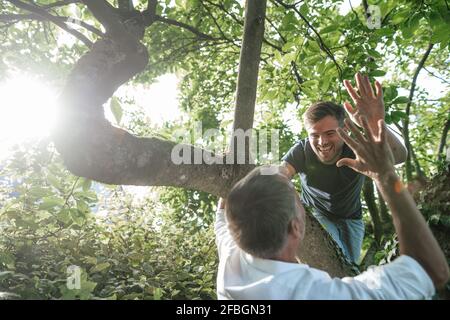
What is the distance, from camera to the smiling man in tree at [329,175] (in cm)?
305

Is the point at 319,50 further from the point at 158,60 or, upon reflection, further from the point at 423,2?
the point at 158,60

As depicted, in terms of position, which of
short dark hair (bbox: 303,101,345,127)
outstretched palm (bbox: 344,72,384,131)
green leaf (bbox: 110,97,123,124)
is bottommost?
outstretched palm (bbox: 344,72,384,131)

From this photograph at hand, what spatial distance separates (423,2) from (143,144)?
222 cm

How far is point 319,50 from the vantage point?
3383mm

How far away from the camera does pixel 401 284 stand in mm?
1252

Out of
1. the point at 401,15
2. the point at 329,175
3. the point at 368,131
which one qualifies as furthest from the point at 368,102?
the point at 329,175

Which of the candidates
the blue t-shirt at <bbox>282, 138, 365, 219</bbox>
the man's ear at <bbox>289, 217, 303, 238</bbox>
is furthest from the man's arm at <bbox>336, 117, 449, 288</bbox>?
the blue t-shirt at <bbox>282, 138, 365, 219</bbox>

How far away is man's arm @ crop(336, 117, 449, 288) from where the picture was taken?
1.27 m

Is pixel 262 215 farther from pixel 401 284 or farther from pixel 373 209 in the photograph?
pixel 373 209

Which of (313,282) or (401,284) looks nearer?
(401,284)

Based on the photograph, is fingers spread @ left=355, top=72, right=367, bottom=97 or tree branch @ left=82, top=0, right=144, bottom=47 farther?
tree branch @ left=82, top=0, right=144, bottom=47

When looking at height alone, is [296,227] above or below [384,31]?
below

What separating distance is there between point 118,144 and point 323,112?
5.64 feet

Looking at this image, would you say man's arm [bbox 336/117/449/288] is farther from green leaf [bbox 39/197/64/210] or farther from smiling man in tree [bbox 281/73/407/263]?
green leaf [bbox 39/197/64/210]
